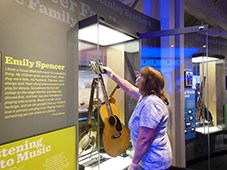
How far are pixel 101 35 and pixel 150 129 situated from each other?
1195 mm

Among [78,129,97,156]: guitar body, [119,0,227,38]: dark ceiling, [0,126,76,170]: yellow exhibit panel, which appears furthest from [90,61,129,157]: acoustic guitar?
[119,0,227,38]: dark ceiling

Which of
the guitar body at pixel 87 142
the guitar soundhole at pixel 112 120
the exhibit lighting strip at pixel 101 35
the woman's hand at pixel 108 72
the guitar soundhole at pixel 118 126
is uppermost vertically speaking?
the exhibit lighting strip at pixel 101 35

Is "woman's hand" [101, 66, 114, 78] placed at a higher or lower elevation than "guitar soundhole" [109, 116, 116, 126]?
higher

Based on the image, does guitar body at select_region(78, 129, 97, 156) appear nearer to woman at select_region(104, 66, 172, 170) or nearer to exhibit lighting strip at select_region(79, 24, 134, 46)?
woman at select_region(104, 66, 172, 170)

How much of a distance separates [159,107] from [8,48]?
1196 mm

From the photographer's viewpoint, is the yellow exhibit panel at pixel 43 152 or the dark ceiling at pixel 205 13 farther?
the dark ceiling at pixel 205 13

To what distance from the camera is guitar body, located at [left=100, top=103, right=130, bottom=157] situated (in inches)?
87.3

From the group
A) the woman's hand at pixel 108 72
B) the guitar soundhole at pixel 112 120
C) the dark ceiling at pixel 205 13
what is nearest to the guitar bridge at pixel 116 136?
the guitar soundhole at pixel 112 120

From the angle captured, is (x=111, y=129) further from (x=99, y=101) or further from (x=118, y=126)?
(x=99, y=101)

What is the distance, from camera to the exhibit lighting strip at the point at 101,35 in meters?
2.05

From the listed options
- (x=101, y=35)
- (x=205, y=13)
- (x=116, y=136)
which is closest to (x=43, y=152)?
(x=116, y=136)

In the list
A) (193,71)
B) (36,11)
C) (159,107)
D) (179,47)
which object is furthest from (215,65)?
(36,11)

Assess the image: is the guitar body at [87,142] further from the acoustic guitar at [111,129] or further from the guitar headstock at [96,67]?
the guitar headstock at [96,67]

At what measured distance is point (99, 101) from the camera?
7.22ft
